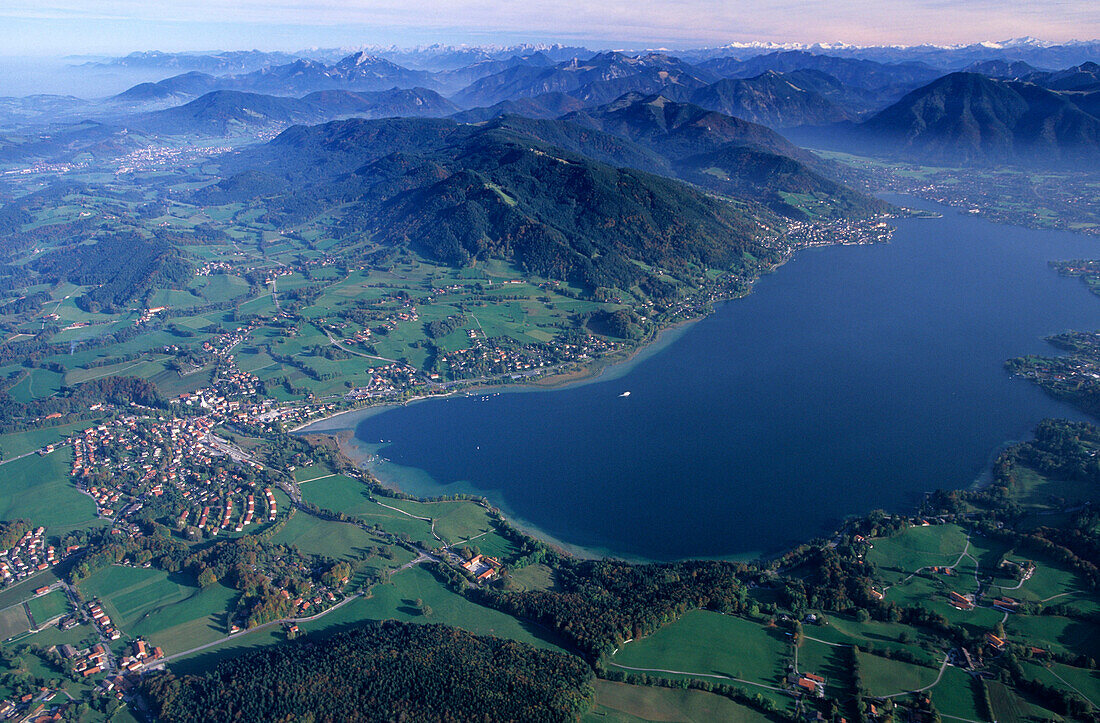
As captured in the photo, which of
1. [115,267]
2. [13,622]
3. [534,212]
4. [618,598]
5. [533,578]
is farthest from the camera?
[534,212]

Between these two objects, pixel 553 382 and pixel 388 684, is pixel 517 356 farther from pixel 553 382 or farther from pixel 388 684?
pixel 388 684

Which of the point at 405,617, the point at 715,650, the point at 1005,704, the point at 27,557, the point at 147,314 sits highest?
the point at 147,314

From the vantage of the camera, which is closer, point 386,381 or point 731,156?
point 386,381

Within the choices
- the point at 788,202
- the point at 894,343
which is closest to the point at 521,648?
the point at 894,343

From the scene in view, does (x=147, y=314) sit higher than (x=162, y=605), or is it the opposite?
(x=147, y=314)

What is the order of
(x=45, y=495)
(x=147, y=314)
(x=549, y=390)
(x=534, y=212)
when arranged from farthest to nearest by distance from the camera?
(x=534, y=212)
(x=147, y=314)
(x=549, y=390)
(x=45, y=495)

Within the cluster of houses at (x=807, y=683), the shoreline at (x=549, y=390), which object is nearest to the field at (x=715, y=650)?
the cluster of houses at (x=807, y=683)

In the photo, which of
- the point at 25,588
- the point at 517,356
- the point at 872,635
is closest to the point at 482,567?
the point at 872,635

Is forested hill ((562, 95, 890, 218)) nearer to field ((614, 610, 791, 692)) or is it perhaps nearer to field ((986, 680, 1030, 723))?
field ((614, 610, 791, 692))
